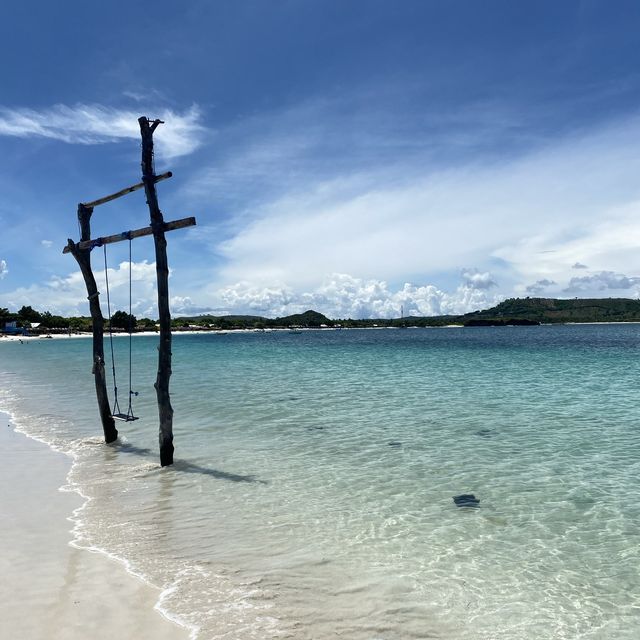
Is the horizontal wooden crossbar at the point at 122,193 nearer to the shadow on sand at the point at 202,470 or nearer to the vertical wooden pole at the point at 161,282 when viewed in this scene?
the vertical wooden pole at the point at 161,282

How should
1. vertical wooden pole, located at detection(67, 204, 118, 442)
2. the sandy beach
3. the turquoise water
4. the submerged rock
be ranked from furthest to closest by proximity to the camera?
vertical wooden pole, located at detection(67, 204, 118, 442) → the submerged rock → the turquoise water → the sandy beach

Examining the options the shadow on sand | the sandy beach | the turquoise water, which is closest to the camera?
the sandy beach

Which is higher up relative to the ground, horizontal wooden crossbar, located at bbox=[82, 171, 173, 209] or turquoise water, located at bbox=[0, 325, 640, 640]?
horizontal wooden crossbar, located at bbox=[82, 171, 173, 209]

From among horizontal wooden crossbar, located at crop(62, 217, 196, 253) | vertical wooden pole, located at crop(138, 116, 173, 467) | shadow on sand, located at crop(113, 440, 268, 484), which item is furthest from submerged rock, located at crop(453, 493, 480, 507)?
horizontal wooden crossbar, located at crop(62, 217, 196, 253)

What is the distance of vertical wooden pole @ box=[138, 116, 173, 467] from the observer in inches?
517

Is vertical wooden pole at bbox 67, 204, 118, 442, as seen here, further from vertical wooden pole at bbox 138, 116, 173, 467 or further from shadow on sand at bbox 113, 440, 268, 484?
vertical wooden pole at bbox 138, 116, 173, 467

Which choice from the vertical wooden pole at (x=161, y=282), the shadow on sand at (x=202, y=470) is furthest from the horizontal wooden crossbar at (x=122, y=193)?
the shadow on sand at (x=202, y=470)

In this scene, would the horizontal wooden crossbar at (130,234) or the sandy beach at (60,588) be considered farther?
the horizontal wooden crossbar at (130,234)

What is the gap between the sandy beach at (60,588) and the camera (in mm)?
5742

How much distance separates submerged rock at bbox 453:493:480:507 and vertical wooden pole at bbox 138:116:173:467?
24.3ft

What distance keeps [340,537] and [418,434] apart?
841 cm

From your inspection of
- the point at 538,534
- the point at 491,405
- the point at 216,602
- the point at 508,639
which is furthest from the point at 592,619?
the point at 491,405

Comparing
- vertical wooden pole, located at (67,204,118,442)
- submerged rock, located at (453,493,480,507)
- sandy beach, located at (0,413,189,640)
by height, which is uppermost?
vertical wooden pole, located at (67,204,118,442)

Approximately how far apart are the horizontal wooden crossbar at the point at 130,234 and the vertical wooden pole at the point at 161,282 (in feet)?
1.02
